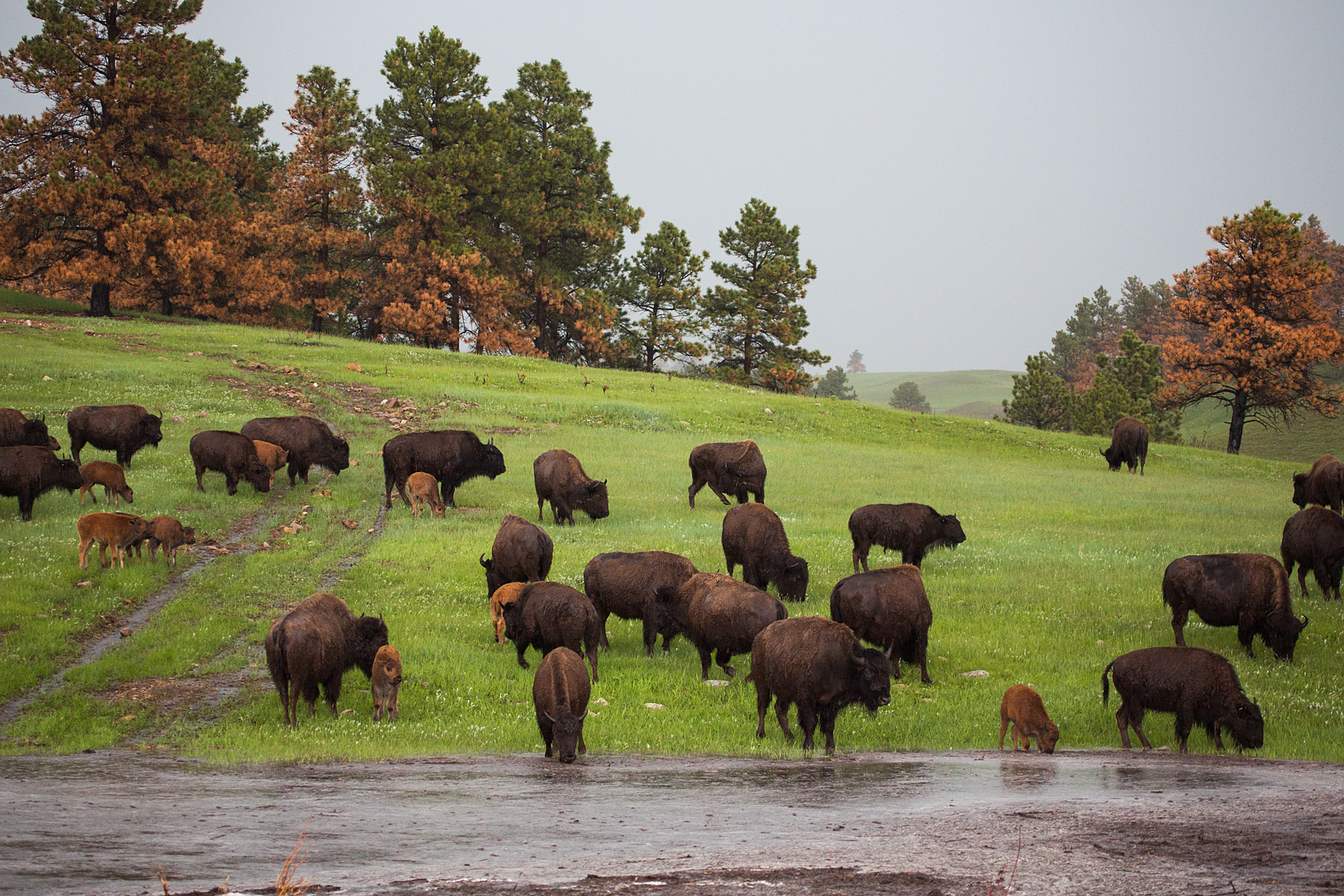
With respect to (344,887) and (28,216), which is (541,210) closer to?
(28,216)

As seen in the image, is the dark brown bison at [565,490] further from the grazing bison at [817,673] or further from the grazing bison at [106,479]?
the grazing bison at [817,673]

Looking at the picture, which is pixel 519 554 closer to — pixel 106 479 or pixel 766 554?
pixel 766 554

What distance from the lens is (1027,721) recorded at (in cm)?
1014

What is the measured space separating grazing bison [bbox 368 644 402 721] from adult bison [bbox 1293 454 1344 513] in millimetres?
23485

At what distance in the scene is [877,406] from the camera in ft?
188

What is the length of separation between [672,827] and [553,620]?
6399 mm

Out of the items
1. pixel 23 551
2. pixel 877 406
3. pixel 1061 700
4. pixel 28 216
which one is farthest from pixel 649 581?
pixel 28 216

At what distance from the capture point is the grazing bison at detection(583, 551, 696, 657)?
13484mm

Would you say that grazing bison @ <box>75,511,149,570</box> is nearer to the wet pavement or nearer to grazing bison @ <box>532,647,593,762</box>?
the wet pavement

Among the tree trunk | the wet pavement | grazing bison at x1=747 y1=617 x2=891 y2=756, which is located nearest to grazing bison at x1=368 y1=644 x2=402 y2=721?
the wet pavement

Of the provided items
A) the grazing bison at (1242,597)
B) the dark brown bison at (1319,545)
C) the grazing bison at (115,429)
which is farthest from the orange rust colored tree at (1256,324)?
the grazing bison at (115,429)

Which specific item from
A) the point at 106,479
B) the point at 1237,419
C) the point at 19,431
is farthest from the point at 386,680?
the point at 1237,419

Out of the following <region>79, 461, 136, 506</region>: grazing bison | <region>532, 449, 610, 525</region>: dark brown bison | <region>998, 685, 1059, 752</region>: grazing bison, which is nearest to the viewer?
<region>998, 685, 1059, 752</region>: grazing bison

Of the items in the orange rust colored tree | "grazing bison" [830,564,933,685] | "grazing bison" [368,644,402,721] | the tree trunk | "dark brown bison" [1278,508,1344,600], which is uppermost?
the orange rust colored tree
